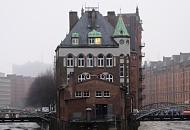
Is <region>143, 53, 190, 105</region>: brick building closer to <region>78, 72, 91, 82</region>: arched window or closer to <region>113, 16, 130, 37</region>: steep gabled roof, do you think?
<region>113, 16, 130, 37</region>: steep gabled roof

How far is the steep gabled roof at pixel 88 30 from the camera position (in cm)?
7325

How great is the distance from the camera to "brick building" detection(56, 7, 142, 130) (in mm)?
66750

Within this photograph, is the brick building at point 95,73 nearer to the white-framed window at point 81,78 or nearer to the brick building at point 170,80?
the white-framed window at point 81,78

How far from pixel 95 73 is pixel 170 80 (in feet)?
277

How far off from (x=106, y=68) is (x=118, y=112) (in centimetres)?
756

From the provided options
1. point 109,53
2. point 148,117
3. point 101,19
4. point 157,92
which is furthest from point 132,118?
point 157,92

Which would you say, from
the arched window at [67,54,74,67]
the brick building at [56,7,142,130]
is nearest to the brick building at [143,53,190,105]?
the brick building at [56,7,142,130]

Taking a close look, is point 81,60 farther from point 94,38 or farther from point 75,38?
point 94,38

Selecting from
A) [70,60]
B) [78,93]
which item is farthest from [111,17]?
[78,93]

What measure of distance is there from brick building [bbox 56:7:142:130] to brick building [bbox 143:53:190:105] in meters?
61.9

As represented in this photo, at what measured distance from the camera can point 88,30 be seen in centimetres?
7488

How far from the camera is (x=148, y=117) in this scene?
75.1m

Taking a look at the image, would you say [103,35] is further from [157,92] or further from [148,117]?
[157,92]

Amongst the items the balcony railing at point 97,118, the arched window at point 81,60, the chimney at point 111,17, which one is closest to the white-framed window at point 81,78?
the arched window at point 81,60
